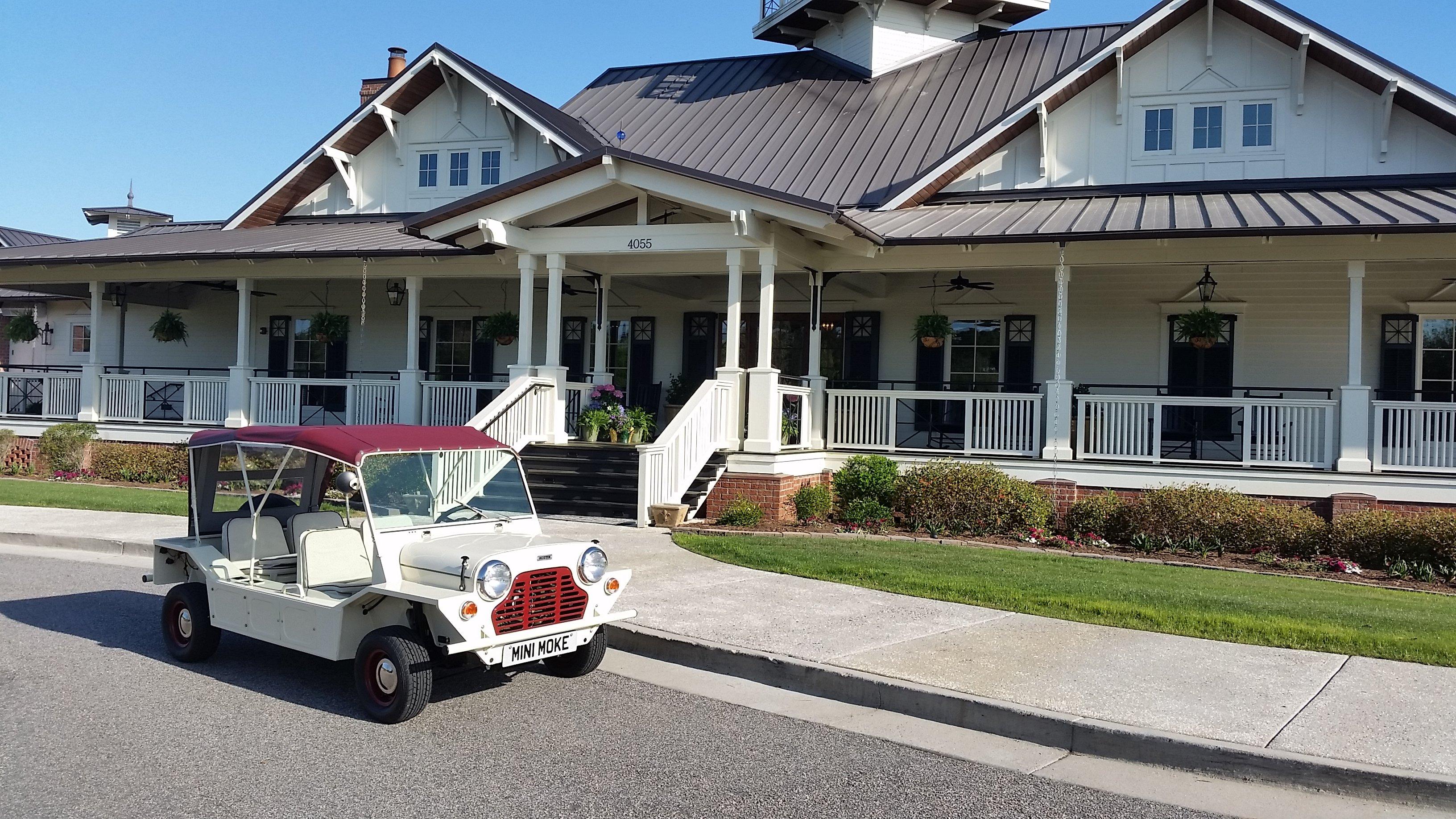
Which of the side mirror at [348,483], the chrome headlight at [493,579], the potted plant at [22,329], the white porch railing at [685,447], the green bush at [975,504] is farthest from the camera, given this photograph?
the potted plant at [22,329]

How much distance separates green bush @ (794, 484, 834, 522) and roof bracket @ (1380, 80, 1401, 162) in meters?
9.50

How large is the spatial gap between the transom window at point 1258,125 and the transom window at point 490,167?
13.1 m

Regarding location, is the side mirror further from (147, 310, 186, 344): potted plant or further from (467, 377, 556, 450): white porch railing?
(147, 310, 186, 344): potted plant

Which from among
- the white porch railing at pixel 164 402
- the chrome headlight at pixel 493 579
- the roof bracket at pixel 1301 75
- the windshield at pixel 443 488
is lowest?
the chrome headlight at pixel 493 579

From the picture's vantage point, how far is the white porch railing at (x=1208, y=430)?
14.8 m

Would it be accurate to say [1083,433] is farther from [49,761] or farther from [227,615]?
[49,761]

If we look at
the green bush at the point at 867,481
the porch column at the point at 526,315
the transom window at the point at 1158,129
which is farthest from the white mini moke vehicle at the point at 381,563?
the transom window at the point at 1158,129

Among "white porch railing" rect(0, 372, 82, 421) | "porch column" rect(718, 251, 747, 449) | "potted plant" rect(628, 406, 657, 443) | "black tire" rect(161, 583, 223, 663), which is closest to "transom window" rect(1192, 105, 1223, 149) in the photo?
"porch column" rect(718, 251, 747, 449)

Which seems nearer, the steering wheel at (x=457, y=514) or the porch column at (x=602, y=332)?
the steering wheel at (x=457, y=514)

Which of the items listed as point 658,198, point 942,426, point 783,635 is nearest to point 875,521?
point 942,426

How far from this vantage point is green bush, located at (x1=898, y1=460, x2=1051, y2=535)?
1425 centimetres

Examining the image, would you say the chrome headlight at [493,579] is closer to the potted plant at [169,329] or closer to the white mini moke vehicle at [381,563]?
the white mini moke vehicle at [381,563]

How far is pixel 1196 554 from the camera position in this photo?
13.0 metres

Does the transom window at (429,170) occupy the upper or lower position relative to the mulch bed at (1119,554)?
upper
